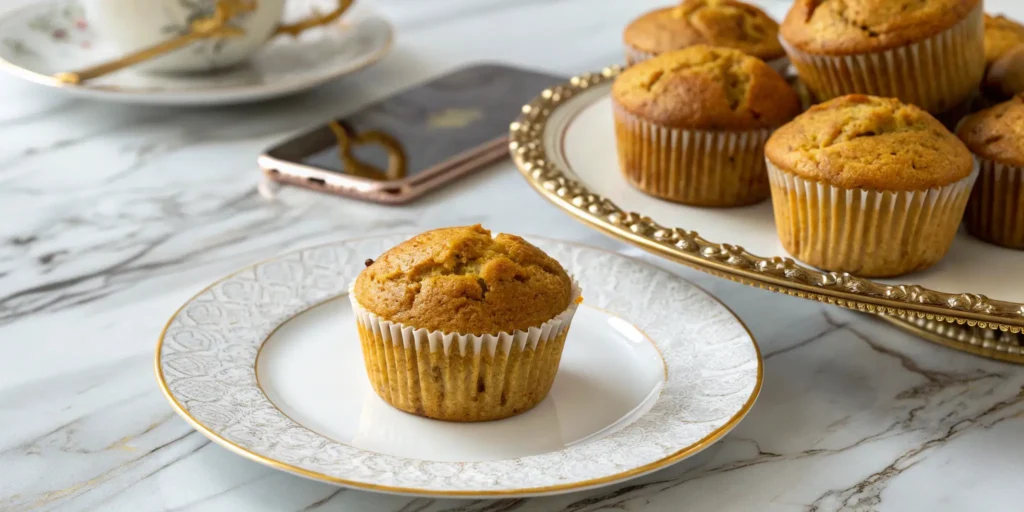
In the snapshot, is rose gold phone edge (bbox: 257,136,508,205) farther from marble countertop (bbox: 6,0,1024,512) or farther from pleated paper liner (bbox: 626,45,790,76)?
pleated paper liner (bbox: 626,45,790,76)

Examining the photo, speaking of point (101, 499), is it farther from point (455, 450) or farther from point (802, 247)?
point (802, 247)

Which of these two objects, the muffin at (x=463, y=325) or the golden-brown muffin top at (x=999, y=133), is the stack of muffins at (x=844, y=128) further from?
the muffin at (x=463, y=325)

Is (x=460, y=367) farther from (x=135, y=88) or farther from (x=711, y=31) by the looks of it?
(x=135, y=88)

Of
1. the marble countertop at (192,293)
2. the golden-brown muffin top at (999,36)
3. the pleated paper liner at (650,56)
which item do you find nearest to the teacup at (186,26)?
the marble countertop at (192,293)

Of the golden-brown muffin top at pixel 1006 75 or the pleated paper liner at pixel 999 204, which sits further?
the golden-brown muffin top at pixel 1006 75

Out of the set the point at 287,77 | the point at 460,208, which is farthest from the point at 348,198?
the point at 287,77

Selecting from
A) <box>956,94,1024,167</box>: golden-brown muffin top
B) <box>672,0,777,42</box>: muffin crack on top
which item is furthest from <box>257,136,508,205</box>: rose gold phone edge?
<box>956,94,1024,167</box>: golden-brown muffin top
